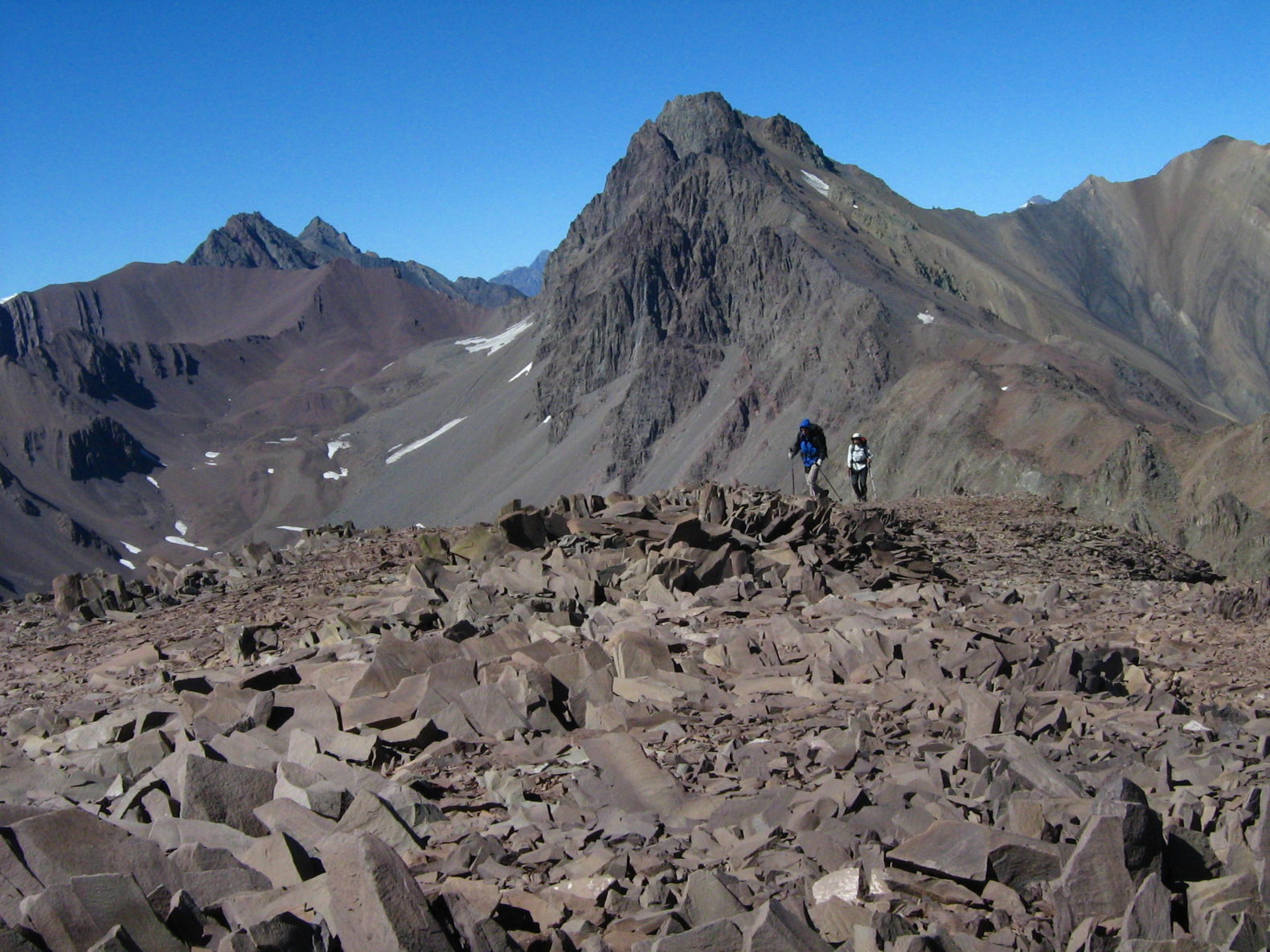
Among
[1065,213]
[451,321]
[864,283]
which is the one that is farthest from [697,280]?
[451,321]

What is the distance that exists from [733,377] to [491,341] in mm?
80097

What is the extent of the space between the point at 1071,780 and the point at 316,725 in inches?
158

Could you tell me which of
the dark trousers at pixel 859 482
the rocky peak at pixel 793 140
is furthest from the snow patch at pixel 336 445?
the dark trousers at pixel 859 482

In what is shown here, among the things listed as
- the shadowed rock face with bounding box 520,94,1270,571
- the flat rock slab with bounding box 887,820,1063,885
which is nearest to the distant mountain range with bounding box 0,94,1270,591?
the shadowed rock face with bounding box 520,94,1270,571

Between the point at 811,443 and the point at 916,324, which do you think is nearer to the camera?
the point at 811,443

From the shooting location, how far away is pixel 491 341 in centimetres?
15038

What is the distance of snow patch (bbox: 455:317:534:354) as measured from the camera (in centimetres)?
14062

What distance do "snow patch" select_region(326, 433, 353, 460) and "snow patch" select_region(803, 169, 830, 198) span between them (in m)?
58.8

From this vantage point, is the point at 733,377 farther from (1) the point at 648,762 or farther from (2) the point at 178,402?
(2) the point at 178,402

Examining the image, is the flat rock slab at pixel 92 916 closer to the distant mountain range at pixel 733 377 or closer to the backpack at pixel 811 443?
the backpack at pixel 811 443

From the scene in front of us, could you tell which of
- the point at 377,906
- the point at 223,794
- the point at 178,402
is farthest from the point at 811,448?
the point at 178,402

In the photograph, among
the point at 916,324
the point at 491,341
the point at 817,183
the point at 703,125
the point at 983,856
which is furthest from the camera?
the point at 491,341

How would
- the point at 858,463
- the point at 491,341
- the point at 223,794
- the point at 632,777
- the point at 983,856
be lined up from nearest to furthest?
the point at 983,856, the point at 223,794, the point at 632,777, the point at 858,463, the point at 491,341

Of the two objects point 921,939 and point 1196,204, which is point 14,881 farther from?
point 1196,204
